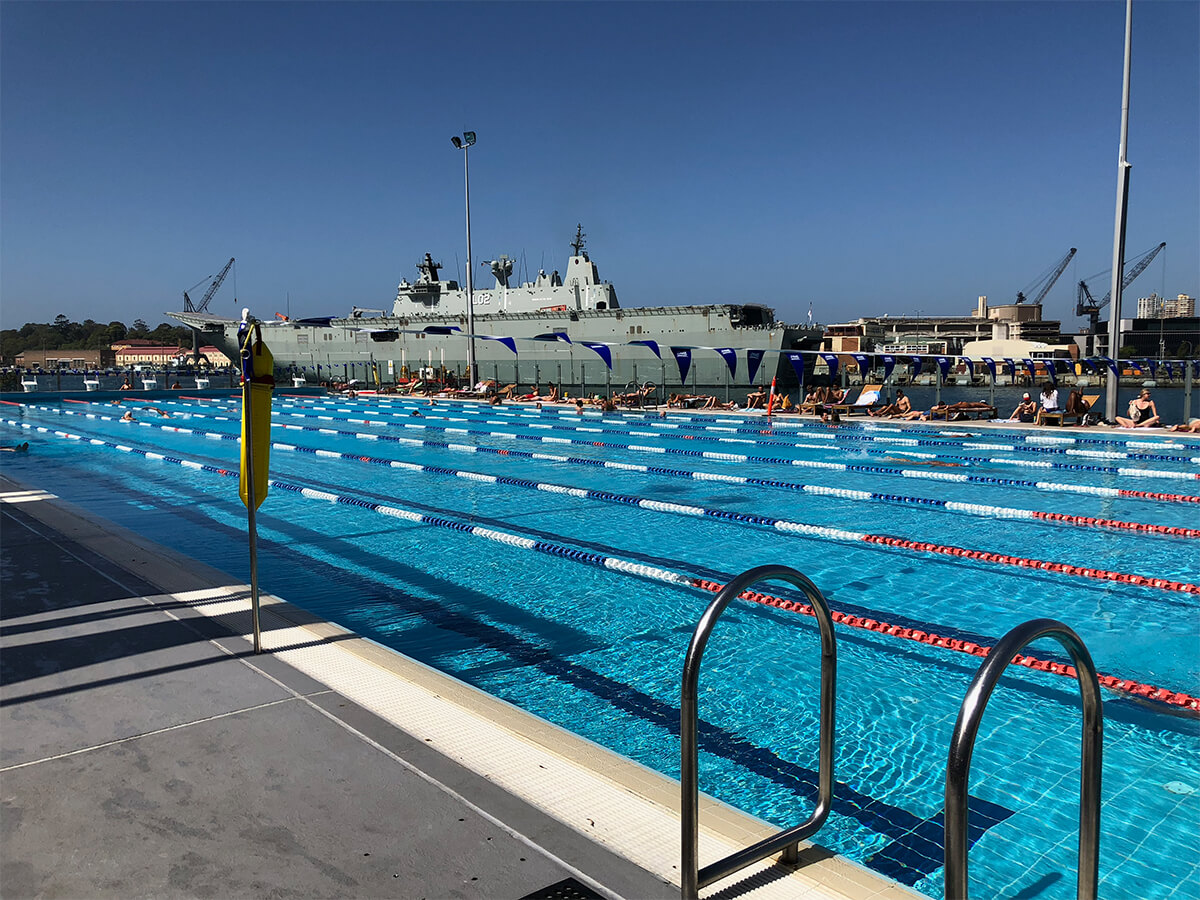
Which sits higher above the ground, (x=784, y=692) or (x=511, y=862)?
(x=511, y=862)

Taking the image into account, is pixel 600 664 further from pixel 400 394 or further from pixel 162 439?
pixel 400 394

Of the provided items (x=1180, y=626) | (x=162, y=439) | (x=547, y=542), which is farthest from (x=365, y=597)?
(x=162, y=439)

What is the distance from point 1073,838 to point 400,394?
1164 inches

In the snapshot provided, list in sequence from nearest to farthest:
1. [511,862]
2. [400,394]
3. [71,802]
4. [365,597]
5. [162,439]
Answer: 1. [511,862]
2. [71,802]
3. [365,597]
4. [162,439]
5. [400,394]

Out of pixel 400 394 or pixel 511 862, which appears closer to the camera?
pixel 511 862

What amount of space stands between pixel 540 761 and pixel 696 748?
2.67ft

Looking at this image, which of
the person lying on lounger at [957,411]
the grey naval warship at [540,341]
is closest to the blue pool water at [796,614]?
the person lying on lounger at [957,411]

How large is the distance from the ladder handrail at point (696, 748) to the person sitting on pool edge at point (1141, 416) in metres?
14.9

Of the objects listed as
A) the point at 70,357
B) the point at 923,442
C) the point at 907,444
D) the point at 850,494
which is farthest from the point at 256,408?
the point at 70,357

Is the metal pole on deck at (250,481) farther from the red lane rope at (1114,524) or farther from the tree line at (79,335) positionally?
the tree line at (79,335)

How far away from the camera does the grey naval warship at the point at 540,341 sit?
110 ft

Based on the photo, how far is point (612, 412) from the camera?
20219 mm

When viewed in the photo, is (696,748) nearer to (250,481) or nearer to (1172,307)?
(250,481)

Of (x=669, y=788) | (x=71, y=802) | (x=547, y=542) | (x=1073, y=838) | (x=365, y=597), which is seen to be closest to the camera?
(x=71, y=802)
